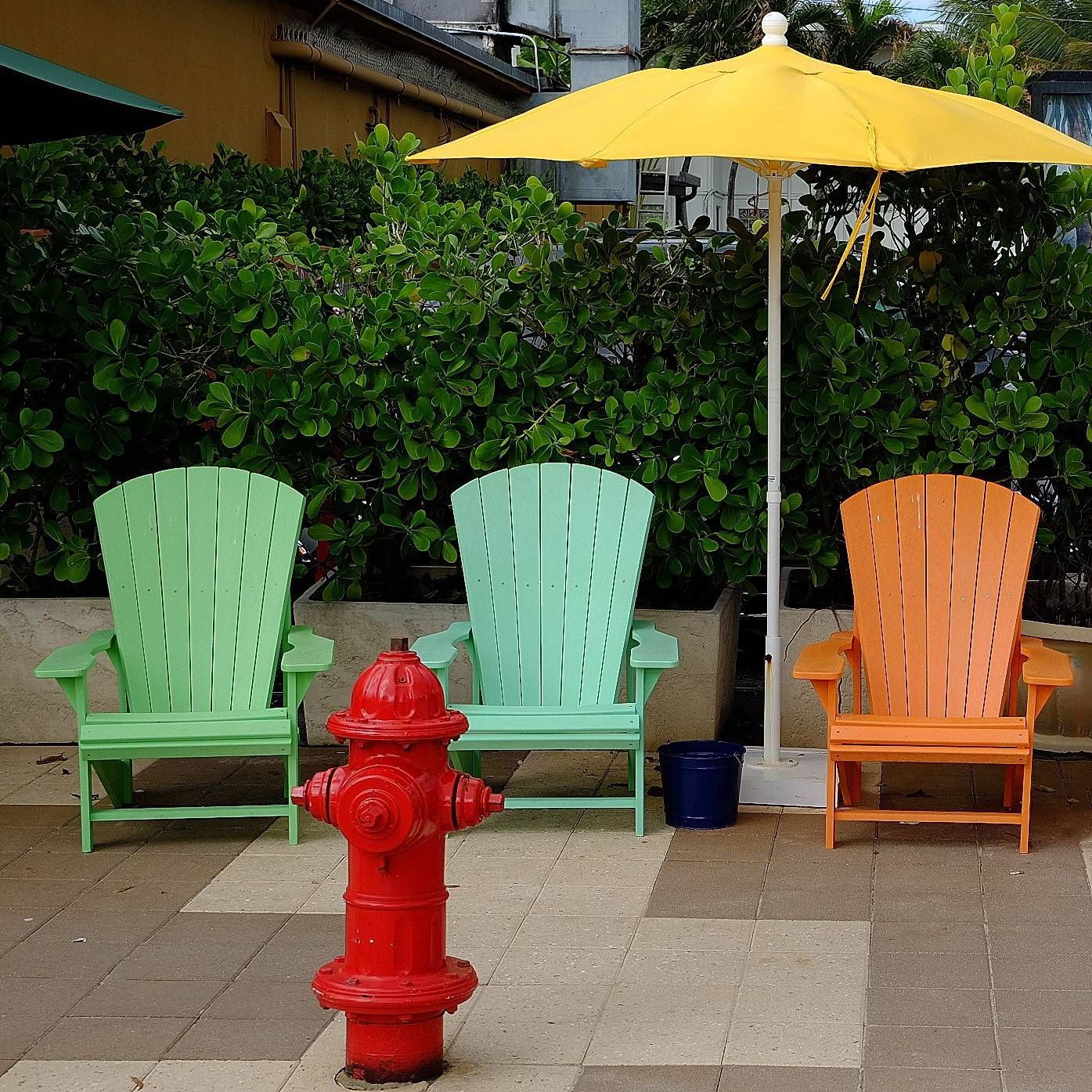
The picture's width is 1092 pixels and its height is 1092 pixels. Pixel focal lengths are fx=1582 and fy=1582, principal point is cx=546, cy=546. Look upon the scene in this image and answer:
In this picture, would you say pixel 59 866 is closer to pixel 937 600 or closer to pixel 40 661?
pixel 40 661

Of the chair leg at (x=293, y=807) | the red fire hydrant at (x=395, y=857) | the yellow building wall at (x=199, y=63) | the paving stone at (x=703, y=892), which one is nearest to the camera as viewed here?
the red fire hydrant at (x=395, y=857)

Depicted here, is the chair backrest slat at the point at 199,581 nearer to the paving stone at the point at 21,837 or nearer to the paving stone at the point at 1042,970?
the paving stone at the point at 21,837

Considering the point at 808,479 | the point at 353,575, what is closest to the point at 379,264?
the point at 353,575

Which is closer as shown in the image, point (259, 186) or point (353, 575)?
point (353, 575)

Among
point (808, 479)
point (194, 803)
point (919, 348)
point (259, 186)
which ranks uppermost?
point (259, 186)

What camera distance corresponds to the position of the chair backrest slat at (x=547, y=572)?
5.39 m

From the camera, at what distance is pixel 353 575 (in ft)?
19.8

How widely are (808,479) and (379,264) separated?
5.95ft

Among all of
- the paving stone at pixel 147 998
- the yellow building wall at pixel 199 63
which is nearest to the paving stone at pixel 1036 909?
the paving stone at pixel 147 998

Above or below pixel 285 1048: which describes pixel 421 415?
above

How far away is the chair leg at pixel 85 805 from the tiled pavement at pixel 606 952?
0.06 meters

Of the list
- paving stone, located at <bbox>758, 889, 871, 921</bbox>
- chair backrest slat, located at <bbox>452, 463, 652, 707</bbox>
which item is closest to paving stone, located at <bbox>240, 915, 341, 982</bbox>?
paving stone, located at <bbox>758, 889, 871, 921</bbox>

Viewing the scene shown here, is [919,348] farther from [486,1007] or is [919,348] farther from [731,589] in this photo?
[486,1007]

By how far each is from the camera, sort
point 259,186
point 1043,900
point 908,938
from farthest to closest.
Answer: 1. point 259,186
2. point 1043,900
3. point 908,938
